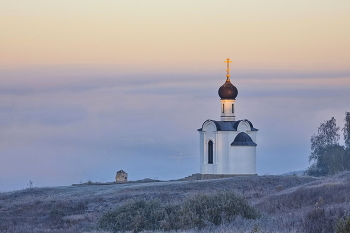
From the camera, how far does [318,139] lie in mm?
62344

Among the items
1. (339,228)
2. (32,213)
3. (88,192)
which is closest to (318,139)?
(88,192)

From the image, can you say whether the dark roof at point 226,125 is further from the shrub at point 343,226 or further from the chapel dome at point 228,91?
the shrub at point 343,226

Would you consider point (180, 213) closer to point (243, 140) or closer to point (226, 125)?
point (243, 140)

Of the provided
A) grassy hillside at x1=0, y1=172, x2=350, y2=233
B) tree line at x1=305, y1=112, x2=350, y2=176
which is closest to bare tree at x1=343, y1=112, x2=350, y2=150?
tree line at x1=305, y1=112, x2=350, y2=176

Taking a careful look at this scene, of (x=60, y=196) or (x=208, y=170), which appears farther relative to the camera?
(x=208, y=170)

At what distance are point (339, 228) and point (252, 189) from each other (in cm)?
2197

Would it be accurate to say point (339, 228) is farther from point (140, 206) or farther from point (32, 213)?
point (32, 213)

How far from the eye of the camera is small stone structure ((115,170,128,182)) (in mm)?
48969

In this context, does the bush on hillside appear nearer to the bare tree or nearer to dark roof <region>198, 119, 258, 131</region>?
dark roof <region>198, 119, 258, 131</region>

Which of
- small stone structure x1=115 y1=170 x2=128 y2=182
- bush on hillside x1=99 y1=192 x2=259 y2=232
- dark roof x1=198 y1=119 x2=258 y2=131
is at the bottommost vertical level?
bush on hillside x1=99 y1=192 x2=259 y2=232

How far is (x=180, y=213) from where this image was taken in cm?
1978

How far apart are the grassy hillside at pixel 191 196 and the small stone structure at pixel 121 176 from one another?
32.2 feet

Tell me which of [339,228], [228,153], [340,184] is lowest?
[339,228]

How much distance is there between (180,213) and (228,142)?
1315 inches
